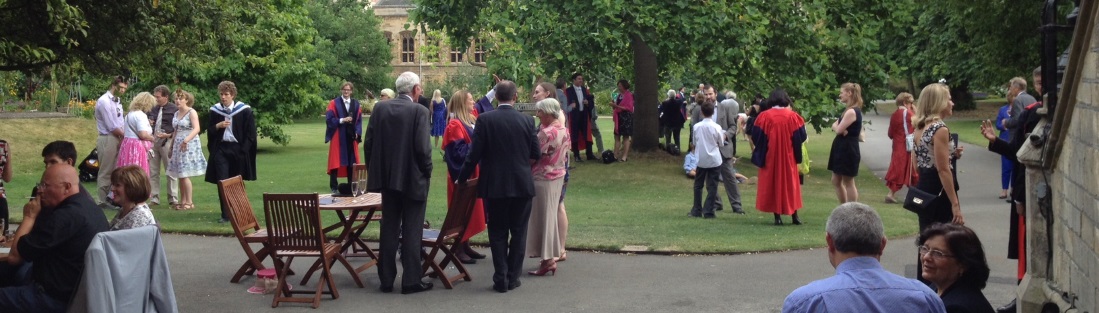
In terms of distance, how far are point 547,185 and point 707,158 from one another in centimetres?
465

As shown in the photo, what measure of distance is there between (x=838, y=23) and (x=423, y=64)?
67.2 m

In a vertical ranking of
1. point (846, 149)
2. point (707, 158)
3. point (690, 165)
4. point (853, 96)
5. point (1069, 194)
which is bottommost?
point (690, 165)

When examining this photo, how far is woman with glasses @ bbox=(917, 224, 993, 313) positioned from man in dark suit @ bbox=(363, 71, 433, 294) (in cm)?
→ 498

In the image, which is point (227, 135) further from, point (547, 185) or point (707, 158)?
point (707, 158)

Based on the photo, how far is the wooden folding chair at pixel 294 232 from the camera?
8797 millimetres

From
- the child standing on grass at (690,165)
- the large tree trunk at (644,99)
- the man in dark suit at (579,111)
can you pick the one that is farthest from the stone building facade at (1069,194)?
the large tree trunk at (644,99)

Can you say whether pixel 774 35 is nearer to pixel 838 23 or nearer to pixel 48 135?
pixel 838 23

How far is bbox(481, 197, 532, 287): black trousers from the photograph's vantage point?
9680mm

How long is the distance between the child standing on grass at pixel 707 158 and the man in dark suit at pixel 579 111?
8110 millimetres

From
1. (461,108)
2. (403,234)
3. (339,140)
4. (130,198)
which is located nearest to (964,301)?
(130,198)

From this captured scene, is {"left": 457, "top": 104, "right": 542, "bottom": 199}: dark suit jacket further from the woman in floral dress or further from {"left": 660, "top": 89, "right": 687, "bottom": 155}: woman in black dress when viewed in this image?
{"left": 660, "top": 89, "right": 687, "bottom": 155}: woman in black dress

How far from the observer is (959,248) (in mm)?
4969

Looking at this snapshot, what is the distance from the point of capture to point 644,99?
941 inches

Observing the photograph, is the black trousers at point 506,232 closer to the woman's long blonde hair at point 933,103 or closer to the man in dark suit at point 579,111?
the woman's long blonde hair at point 933,103
